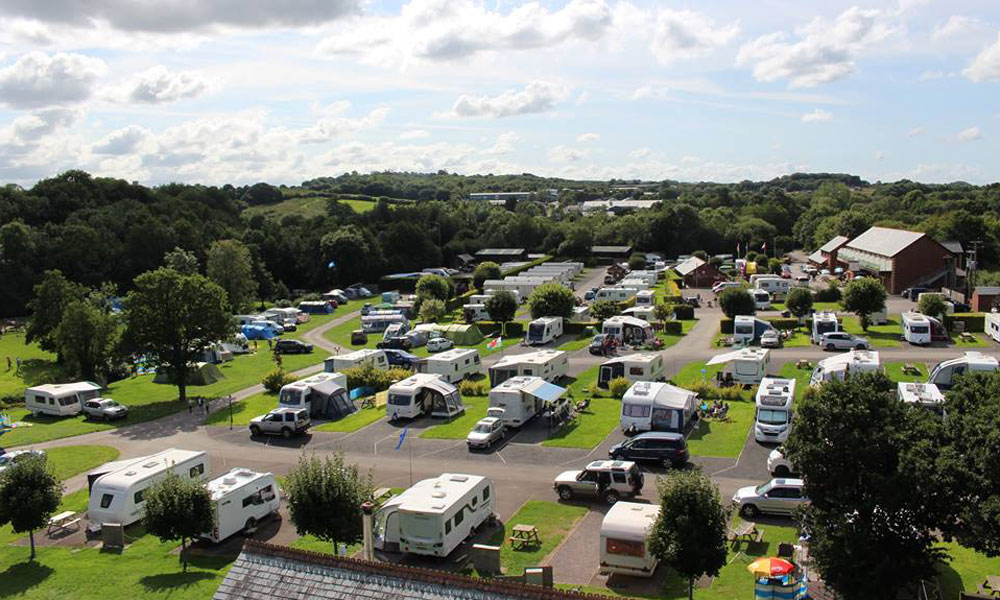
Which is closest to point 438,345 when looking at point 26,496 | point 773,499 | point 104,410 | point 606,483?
point 104,410

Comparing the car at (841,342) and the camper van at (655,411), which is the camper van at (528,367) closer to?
the camper van at (655,411)

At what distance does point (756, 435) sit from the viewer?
86.3 feet

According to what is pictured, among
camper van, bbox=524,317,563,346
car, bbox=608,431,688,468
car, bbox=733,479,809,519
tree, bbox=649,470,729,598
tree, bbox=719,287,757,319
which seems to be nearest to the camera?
tree, bbox=649,470,729,598

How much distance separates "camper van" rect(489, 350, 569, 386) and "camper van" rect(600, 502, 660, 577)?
18.0m

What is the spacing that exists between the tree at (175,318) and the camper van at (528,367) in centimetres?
1441

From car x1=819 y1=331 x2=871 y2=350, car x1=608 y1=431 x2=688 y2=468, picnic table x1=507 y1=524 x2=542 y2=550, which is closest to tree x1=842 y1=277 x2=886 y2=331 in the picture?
car x1=819 y1=331 x2=871 y2=350

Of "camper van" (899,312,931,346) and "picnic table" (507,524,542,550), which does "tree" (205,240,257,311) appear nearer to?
"camper van" (899,312,931,346)

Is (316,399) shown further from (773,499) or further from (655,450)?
(773,499)

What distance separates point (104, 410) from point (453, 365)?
1609 cm

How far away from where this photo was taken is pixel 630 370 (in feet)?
117

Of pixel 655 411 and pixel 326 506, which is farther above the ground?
pixel 326 506

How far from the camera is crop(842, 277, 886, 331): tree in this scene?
4666cm

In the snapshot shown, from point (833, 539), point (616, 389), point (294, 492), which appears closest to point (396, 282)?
point (616, 389)

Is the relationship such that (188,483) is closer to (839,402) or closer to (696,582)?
(696,582)
